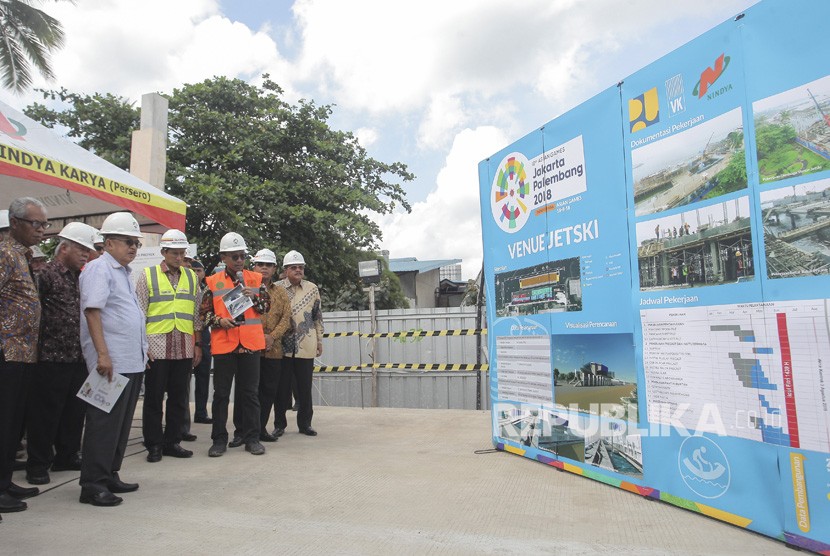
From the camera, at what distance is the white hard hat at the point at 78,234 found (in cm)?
417

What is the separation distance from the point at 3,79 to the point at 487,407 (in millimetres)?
12477

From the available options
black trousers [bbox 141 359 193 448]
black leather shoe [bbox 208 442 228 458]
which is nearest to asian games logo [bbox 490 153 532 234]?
black trousers [bbox 141 359 193 448]

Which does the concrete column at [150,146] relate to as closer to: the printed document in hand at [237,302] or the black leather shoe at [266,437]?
the printed document in hand at [237,302]

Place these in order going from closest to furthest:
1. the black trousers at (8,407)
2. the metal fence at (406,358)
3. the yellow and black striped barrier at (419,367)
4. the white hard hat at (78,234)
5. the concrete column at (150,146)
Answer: the black trousers at (8,407), the white hard hat at (78,234), the yellow and black striped barrier at (419,367), the metal fence at (406,358), the concrete column at (150,146)

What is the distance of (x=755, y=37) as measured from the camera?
9.64ft

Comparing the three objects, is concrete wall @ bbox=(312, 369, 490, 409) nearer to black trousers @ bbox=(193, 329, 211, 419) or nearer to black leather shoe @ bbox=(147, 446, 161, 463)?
black trousers @ bbox=(193, 329, 211, 419)

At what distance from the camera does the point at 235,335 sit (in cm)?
501

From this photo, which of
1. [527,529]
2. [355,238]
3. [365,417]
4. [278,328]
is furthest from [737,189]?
[355,238]

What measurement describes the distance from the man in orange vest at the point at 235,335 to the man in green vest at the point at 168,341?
21cm

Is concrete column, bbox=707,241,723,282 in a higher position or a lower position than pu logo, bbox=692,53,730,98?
lower

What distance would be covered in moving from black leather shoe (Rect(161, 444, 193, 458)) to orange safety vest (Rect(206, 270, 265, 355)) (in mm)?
877

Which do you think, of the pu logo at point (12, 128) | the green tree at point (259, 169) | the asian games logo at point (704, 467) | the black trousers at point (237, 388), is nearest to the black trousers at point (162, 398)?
the black trousers at point (237, 388)

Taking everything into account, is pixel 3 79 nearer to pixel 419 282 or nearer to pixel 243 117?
pixel 243 117

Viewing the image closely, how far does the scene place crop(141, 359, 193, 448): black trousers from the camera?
482cm
